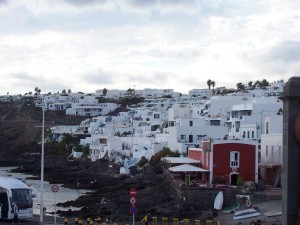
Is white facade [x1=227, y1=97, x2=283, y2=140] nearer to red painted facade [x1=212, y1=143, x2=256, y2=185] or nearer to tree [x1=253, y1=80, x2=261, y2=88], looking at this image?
red painted facade [x1=212, y1=143, x2=256, y2=185]

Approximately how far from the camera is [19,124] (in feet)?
612

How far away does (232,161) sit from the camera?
50500 millimetres

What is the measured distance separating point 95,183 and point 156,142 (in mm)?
9445

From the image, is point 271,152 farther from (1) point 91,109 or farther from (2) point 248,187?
(1) point 91,109

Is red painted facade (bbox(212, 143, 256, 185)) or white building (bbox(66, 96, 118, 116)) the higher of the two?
white building (bbox(66, 96, 118, 116))

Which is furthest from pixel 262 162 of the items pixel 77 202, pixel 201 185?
pixel 77 202

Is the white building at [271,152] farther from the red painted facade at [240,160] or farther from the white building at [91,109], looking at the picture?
the white building at [91,109]

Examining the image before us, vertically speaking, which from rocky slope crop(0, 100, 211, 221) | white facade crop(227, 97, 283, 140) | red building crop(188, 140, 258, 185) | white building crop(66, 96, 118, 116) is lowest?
rocky slope crop(0, 100, 211, 221)

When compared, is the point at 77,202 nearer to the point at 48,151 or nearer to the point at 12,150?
the point at 48,151

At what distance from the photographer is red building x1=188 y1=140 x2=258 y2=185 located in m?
50.2

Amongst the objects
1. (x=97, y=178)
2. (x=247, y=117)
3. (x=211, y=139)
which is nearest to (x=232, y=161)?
(x=211, y=139)

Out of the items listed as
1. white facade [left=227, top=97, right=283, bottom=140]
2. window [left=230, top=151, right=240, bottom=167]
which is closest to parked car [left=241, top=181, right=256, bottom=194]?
Result: window [left=230, top=151, right=240, bottom=167]

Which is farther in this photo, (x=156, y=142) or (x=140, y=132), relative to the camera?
(x=140, y=132)

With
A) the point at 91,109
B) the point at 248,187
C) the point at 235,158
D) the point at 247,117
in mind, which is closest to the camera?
the point at 248,187
